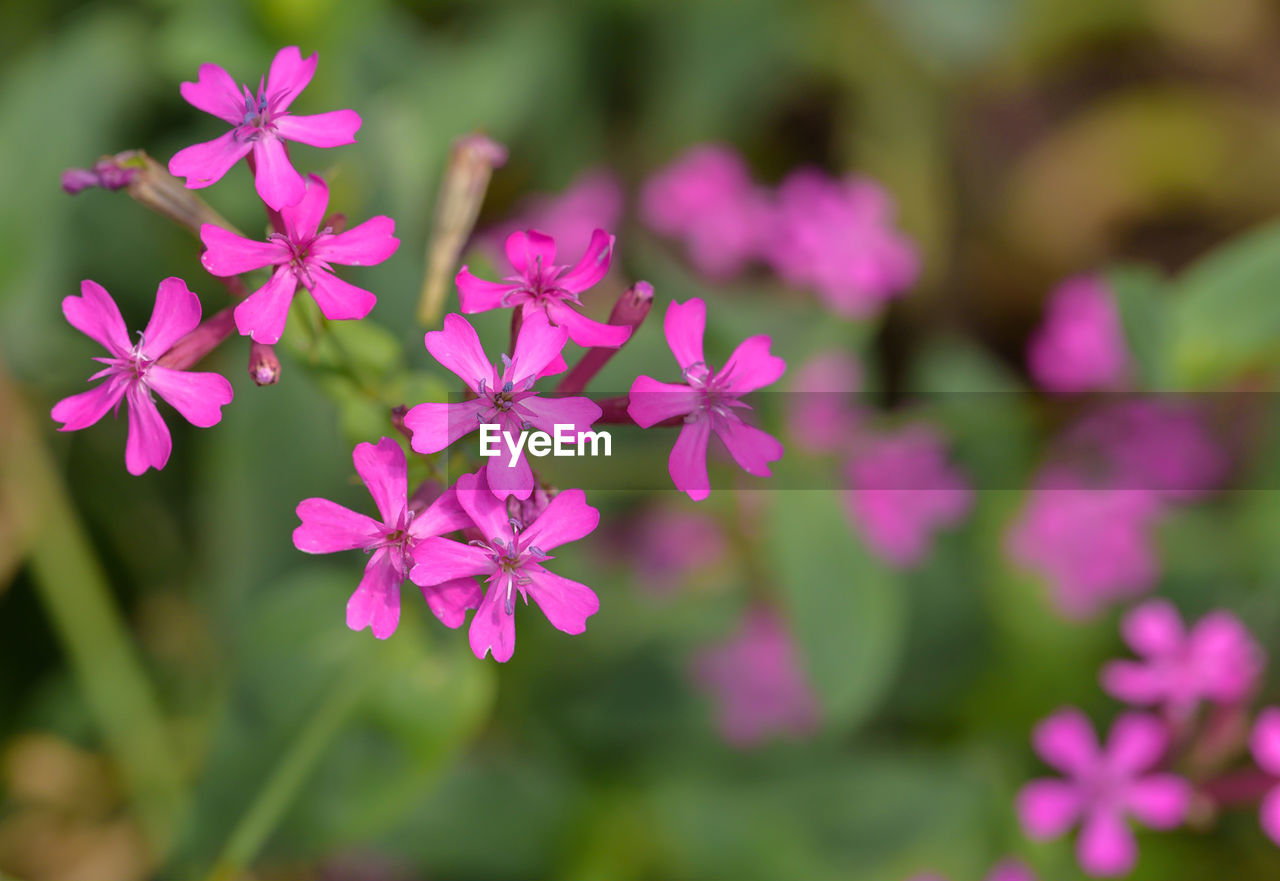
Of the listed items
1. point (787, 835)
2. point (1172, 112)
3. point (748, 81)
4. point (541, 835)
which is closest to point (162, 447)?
point (541, 835)

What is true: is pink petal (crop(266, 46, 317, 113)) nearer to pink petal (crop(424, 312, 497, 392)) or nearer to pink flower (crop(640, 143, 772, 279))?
pink petal (crop(424, 312, 497, 392))

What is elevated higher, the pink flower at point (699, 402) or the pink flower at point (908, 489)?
the pink flower at point (908, 489)

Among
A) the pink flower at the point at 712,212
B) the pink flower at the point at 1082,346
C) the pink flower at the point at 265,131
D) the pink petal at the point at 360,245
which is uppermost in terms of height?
the pink flower at the point at 712,212

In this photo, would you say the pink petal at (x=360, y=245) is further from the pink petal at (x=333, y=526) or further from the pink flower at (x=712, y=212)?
the pink flower at (x=712, y=212)

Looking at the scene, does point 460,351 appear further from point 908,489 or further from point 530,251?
point 908,489

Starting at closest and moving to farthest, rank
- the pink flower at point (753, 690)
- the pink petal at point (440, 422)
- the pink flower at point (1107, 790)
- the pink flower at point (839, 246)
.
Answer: the pink petal at point (440, 422)
the pink flower at point (1107, 790)
the pink flower at point (839, 246)
the pink flower at point (753, 690)

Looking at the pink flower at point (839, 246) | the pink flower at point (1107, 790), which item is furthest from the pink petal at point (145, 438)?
the pink flower at point (839, 246)

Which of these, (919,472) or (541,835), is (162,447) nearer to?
(541,835)
